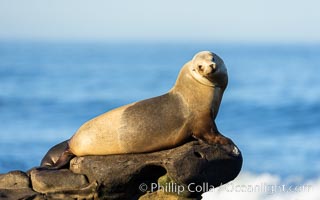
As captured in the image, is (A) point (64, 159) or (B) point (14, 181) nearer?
(B) point (14, 181)

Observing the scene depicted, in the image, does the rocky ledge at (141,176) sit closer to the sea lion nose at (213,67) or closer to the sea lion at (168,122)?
the sea lion at (168,122)

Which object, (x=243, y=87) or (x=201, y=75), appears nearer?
(x=201, y=75)

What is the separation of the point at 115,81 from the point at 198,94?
49591mm

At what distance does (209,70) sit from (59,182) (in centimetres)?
164

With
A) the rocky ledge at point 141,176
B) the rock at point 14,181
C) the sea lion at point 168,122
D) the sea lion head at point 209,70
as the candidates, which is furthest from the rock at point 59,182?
the sea lion head at point 209,70

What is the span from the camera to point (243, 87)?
50.2 metres

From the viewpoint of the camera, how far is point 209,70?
985 cm

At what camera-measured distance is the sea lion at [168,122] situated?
9.73 meters

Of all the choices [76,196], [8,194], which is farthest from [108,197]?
[8,194]

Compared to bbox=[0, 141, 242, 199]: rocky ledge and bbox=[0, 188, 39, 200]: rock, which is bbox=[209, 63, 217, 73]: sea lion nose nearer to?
bbox=[0, 141, 242, 199]: rocky ledge

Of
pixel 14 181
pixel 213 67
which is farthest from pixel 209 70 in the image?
pixel 14 181

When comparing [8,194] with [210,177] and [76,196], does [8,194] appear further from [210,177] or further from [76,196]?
[210,177]

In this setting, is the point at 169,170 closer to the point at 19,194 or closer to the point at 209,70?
the point at 209,70

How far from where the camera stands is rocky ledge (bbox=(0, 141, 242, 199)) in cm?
952
